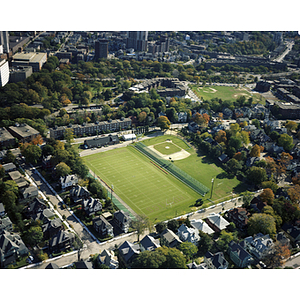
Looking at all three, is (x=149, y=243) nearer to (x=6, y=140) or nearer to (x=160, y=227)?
(x=160, y=227)

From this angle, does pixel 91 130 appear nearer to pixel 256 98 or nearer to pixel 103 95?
pixel 103 95

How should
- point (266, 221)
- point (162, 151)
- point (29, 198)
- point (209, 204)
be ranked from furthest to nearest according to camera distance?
point (162, 151) → point (209, 204) → point (29, 198) → point (266, 221)

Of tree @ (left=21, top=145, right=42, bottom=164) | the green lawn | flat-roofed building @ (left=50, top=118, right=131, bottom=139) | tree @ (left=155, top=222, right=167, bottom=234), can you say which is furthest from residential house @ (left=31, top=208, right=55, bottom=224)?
the green lawn

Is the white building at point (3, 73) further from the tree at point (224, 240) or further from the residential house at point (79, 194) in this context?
the tree at point (224, 240)

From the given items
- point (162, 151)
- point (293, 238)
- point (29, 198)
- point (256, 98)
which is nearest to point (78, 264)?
point (29, 198)

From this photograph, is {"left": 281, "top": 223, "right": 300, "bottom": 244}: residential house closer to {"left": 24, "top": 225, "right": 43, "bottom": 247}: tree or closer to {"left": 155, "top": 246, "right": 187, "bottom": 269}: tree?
{"left": 155, "top": 246, "right": 187, "bottom": 269}: tree

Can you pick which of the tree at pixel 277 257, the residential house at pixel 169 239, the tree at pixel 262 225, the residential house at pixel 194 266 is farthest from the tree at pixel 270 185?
the residential house at pixel 194 266
